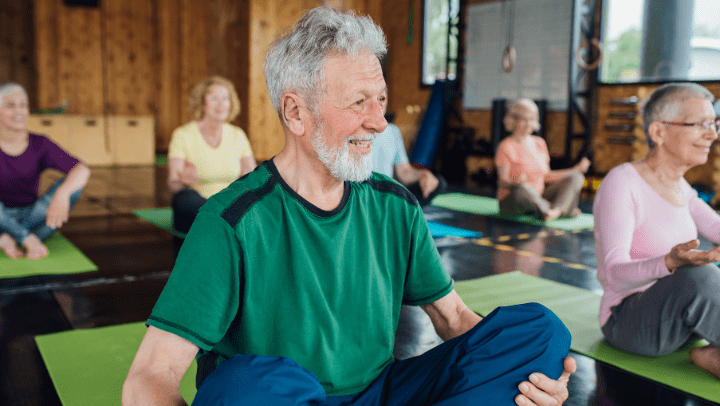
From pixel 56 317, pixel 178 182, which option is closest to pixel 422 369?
pixel 56 317

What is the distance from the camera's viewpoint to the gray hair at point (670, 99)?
1.90 meters

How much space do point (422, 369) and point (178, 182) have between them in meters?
2.83

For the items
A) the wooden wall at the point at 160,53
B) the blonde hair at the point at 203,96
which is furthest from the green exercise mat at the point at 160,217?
the wooden wall at the point at 160,53

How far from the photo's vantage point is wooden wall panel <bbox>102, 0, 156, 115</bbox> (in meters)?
9.96

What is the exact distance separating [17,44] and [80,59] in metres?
1.60

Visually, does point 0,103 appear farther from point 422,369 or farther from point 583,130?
point 583,130

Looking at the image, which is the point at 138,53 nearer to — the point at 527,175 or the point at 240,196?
the point at 527,175

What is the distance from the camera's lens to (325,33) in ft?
3.43

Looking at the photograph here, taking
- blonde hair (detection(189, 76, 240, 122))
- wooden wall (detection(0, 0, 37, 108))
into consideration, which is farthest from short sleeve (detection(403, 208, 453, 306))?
wooden wall (detection(0, 0, 37, 108))

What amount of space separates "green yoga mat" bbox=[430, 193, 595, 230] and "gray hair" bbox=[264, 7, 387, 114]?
3.78 metres

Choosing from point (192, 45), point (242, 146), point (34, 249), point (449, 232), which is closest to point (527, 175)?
point (449, 232)

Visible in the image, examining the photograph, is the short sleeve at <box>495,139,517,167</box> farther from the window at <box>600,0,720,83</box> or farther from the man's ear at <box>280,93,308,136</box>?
the man's ear at <box>280,93,308,136</box>

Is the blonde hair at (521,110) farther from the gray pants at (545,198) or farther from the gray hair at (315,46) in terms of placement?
the gray hair at (315,46)

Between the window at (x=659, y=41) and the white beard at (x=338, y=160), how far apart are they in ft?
19.3
